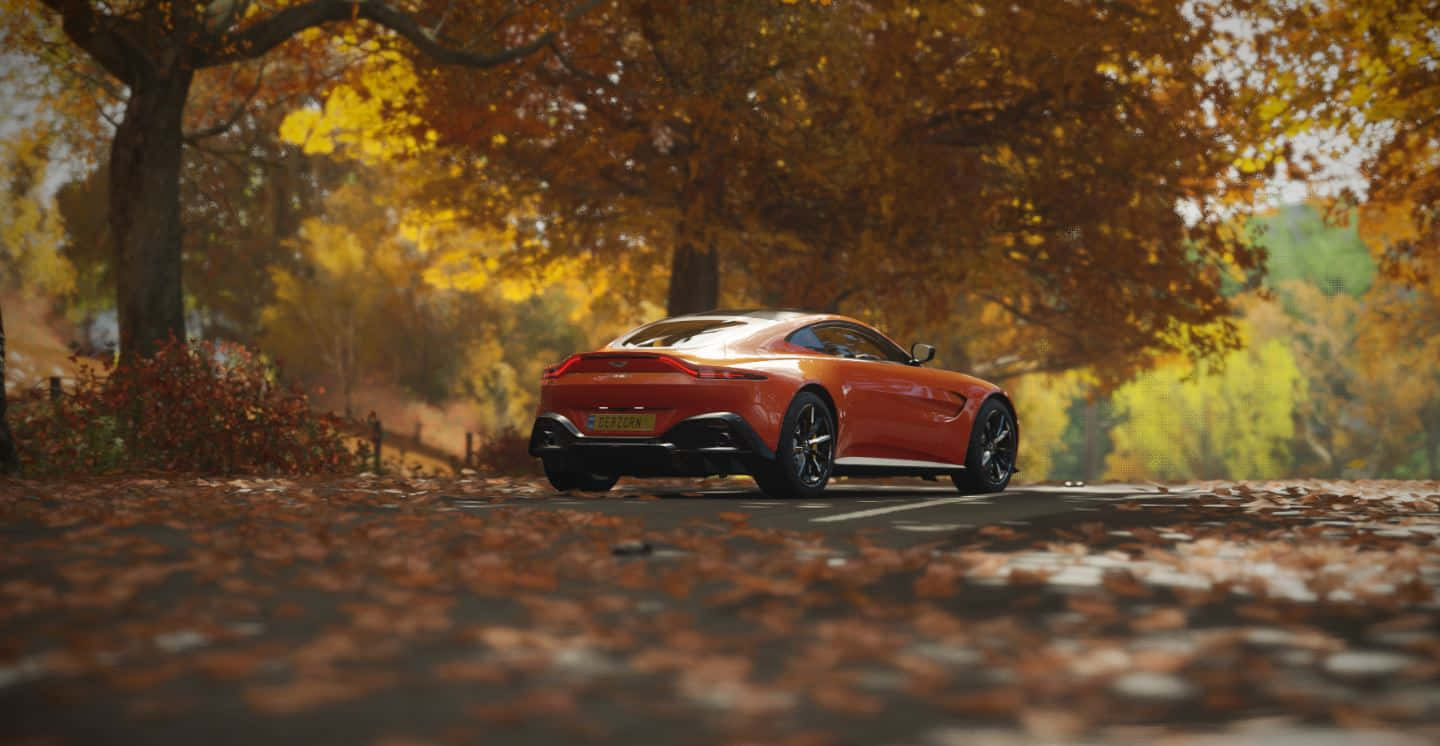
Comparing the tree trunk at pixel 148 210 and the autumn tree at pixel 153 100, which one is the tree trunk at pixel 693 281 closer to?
the autumn tree at pixel 153 100

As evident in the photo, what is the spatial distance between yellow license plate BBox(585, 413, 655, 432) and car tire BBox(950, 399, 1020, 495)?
3346 millimetres

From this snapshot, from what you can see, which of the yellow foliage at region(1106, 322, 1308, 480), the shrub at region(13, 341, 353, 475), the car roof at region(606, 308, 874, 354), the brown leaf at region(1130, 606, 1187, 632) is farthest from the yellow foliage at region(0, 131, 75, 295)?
the brown leaf at region(1130, 606, 1187, 632)

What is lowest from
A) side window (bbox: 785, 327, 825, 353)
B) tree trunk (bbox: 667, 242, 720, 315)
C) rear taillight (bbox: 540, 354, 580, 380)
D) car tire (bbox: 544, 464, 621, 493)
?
car tire (bbox: 544, 464, 621, 493)

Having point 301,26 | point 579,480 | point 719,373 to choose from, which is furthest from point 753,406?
point 301,26

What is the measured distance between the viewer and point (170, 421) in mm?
16234

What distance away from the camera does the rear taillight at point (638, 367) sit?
1187cm

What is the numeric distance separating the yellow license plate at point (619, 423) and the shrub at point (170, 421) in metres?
5.66

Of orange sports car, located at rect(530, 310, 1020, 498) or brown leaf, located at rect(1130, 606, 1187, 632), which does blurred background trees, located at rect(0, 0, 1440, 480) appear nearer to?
orange sports car, located at rect(530, 310, 1020, 498)

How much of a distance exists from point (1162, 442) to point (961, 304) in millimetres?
36919

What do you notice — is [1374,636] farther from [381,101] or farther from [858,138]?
[381,101]

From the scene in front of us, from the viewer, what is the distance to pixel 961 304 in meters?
40.8

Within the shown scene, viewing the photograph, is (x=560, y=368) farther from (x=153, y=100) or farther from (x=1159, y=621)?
(x=153, y=100)

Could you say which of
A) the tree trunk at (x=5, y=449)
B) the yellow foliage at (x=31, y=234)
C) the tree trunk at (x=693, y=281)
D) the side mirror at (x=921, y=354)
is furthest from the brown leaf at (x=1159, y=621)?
the yellow foliage at (x=31, y=234)

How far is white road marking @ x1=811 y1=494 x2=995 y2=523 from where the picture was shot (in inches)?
411
